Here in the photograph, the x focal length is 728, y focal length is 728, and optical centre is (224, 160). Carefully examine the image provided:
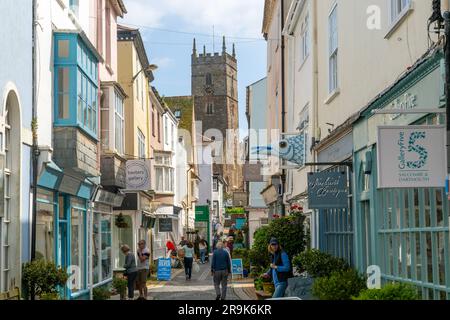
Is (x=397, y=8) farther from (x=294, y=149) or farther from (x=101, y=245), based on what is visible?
(x=101, y=245)

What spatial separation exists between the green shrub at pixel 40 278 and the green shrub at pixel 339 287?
172 inches

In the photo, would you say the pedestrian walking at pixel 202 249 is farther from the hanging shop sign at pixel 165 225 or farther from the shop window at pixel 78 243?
the shop window at pixel 78 243

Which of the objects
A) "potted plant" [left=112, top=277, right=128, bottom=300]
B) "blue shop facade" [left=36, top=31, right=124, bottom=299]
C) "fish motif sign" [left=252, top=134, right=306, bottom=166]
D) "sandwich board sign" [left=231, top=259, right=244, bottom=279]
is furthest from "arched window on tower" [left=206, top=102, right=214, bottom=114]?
"fish motif sign" [left=252, top=134, right=306, bottom=166]

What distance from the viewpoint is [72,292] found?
15773 millimetres

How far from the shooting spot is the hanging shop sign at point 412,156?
259 inches

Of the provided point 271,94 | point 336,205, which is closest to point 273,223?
point 336,205

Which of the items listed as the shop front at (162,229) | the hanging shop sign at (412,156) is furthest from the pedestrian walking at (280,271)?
the shop front at (162,229)

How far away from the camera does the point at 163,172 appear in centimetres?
3544

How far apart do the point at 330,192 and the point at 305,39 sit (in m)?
7.27

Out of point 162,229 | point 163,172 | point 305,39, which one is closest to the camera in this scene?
point 305,39

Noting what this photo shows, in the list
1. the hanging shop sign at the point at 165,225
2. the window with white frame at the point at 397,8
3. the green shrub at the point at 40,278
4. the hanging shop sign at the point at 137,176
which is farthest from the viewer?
the hanging shop sign at the point at 165,225

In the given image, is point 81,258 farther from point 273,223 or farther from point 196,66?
point 196,66

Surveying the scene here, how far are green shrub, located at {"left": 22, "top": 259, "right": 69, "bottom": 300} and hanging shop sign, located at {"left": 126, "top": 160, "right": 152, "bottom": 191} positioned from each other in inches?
376

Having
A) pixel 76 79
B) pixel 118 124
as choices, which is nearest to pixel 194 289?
pixel 118 124
